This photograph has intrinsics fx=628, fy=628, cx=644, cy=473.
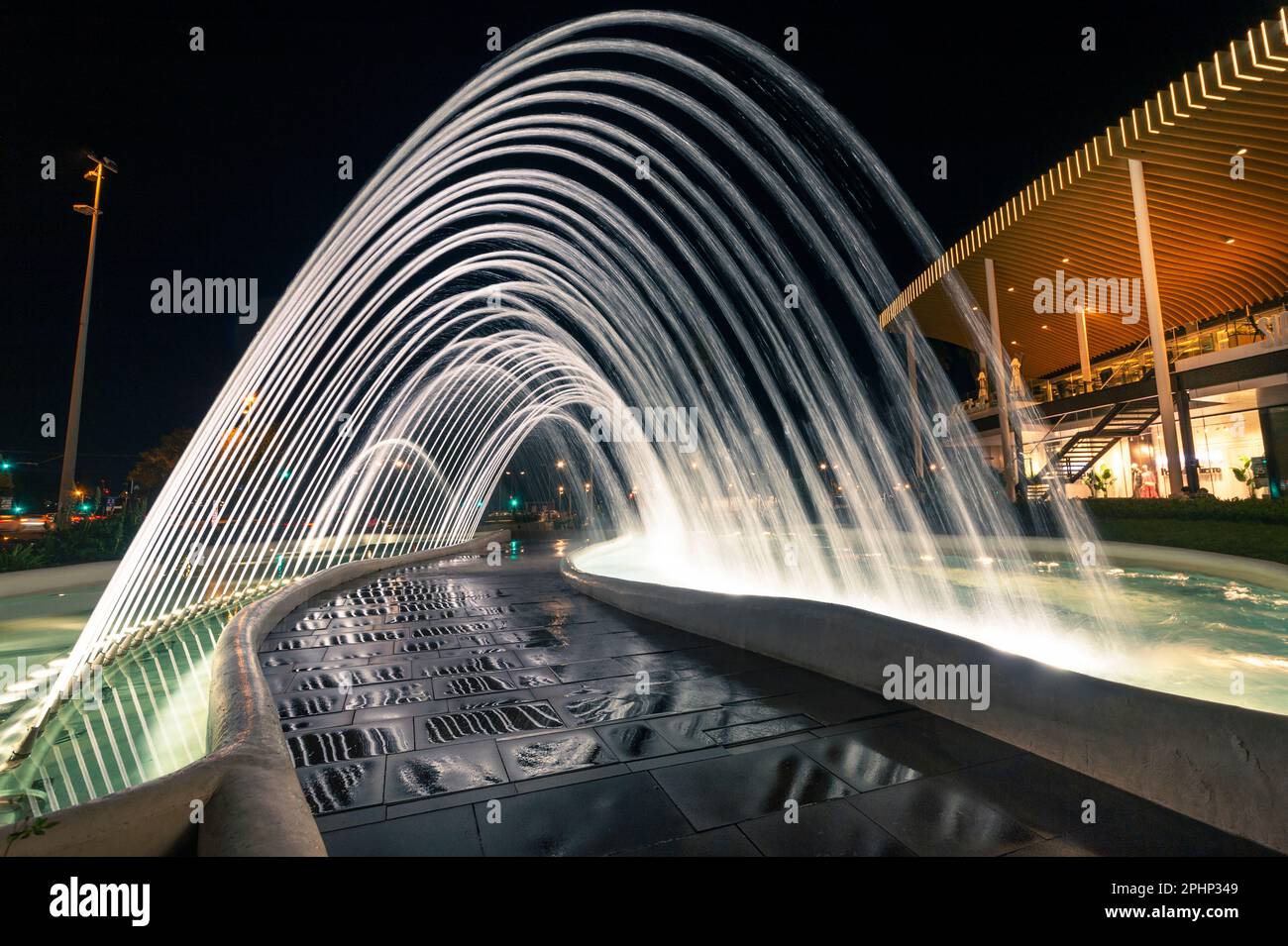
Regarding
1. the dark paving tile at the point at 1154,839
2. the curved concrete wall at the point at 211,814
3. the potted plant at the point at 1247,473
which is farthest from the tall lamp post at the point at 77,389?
the potted plant at the point at 1247,473

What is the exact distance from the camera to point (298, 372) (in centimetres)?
1479

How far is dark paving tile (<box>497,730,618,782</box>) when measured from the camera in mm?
4254

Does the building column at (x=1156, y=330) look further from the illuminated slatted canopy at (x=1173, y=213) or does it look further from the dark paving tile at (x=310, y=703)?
the dark paving tile at (x=310, y=703)

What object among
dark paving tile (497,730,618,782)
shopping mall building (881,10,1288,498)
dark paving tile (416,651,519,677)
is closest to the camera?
dark paving tile (497,730,618,782)

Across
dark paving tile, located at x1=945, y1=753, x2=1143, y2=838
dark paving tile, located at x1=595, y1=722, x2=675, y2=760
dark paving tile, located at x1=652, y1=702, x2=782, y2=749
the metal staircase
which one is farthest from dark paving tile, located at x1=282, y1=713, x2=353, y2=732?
the metal staircase

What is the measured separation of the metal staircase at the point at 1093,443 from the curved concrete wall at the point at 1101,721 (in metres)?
28.1

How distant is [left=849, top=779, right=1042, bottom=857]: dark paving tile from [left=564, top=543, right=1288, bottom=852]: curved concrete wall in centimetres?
91

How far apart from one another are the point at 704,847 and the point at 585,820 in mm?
714

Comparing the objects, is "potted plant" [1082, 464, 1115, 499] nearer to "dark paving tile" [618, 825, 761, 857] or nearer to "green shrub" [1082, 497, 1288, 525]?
"green shrub" [1082, 497, 1288, 525]

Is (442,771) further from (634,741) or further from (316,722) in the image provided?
(316,722)

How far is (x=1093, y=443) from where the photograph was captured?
103 ft

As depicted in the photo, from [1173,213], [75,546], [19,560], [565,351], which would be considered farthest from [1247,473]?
[75,546]
